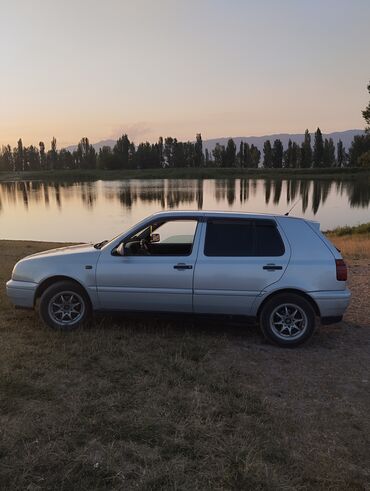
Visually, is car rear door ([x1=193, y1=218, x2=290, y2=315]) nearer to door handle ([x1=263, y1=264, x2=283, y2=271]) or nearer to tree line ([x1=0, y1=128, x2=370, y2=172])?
door handle ([x1=263, y1=264, x2=283, y2=271])

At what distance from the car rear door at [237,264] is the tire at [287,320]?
0.25 meters

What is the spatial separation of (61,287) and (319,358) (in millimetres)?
3322

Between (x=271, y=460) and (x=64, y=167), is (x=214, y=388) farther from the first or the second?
(x=64, y=167)

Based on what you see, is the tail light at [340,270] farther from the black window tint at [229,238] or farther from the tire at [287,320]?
the black window tint at [229,238]

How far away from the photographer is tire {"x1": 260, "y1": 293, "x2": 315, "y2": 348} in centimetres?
558

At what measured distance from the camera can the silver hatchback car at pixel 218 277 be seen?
5.56m

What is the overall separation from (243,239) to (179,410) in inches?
99.4

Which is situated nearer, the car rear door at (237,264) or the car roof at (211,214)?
the car rear door at (237,264)

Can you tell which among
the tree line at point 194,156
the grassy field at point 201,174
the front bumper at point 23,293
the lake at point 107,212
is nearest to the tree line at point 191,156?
the tree line at point 194,156

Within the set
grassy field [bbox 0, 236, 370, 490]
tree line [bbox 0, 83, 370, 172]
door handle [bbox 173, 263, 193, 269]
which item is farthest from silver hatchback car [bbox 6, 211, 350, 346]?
tree line [bbox 0, 83, 370, 172]

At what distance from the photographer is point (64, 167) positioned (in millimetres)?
148875

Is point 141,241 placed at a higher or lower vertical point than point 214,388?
higher

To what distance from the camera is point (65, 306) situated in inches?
234

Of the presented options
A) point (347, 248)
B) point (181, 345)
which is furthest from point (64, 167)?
point (181, 345)
